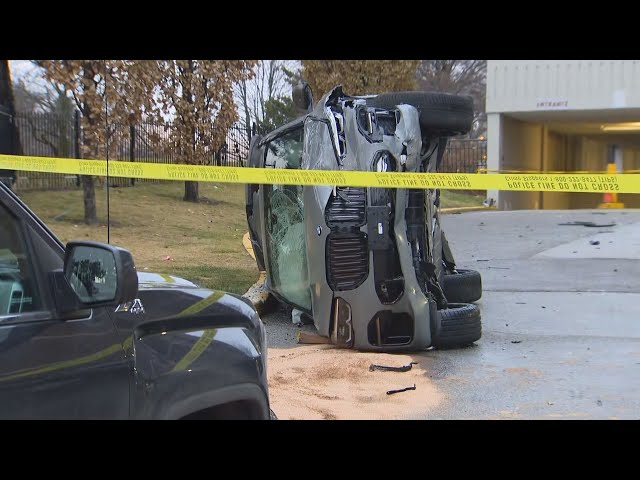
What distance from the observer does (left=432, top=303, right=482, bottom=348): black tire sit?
6371 mm

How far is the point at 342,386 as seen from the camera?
217 inches

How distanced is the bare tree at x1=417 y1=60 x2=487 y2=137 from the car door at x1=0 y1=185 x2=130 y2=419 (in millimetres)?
36610

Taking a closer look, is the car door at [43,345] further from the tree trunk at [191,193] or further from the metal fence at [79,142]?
the tree trunk at [191,193]

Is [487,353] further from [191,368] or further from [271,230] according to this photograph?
[191,368]

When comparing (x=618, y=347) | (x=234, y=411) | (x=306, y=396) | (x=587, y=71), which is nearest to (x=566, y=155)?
(x=587, y=71)

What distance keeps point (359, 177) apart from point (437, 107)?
98 centimetres

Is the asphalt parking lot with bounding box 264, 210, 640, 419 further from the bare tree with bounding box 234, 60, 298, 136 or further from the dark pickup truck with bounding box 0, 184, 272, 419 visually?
the bare tree with bounding box 234, 60, 298, 136

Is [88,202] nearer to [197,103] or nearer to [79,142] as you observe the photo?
[79,142]

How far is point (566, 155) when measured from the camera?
36.2 metres

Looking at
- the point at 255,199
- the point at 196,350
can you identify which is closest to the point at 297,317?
the point at 255,199

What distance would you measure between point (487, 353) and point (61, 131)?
9572mm

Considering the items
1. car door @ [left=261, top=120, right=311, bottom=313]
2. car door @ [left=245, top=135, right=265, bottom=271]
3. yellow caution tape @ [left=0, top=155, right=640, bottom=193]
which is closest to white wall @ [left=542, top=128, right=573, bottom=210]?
car door @ [left=245, top=135, right=265, bottom=271]

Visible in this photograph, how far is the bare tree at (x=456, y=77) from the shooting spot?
128ft

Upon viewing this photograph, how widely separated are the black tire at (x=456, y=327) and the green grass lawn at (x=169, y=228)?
3.06 metres
